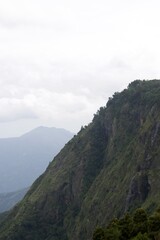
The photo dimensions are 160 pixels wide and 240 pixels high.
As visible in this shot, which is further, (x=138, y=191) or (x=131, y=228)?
(x=138, y=191)

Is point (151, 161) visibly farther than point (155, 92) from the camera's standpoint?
No

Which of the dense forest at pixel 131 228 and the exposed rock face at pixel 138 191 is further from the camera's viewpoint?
the exposed rock face at pixel 138 191

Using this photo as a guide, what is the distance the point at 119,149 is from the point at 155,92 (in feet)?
102

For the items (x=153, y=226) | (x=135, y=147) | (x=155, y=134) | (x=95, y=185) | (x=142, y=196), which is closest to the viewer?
(x=153, y=226)

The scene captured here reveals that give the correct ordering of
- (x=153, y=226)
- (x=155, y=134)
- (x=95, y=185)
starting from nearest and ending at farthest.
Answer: (x=153, y=226), (x=155, y=134), (x=95, y=185)

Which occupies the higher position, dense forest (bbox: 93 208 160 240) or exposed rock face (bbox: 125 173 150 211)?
exposed rock face (bbox: 125 173 150 211)

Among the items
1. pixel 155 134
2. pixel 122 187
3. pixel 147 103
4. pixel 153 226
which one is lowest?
pixel 153 226

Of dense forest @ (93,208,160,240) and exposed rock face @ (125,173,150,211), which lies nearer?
dense forest @ (93,208,160,240)

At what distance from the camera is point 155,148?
158 m

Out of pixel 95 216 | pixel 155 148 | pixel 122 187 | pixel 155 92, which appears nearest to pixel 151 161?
pixel 155 148

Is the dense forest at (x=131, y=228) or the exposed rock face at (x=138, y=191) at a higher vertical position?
the exposed rock face at (x=138, y=191)

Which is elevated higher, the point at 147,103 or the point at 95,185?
the point at 147,103

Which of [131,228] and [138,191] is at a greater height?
[138,191]

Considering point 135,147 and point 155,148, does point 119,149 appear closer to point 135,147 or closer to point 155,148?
point 135,147
